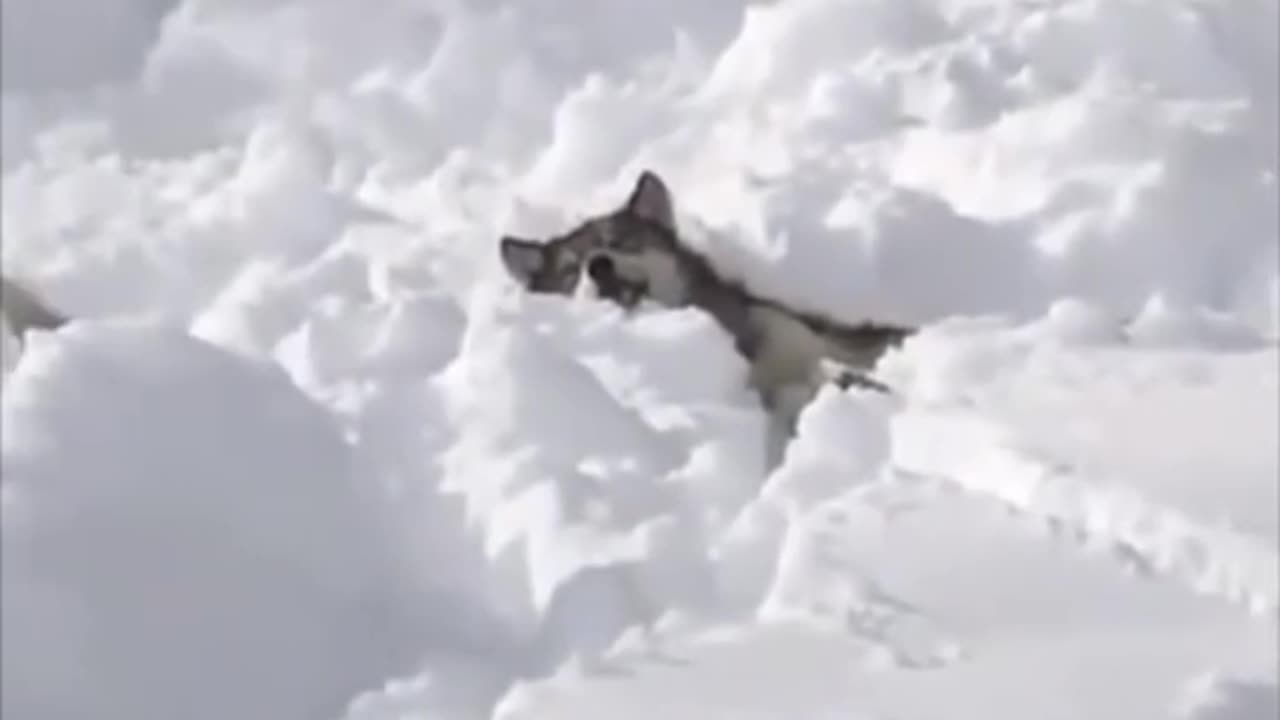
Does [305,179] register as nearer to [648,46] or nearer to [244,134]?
[244,134]

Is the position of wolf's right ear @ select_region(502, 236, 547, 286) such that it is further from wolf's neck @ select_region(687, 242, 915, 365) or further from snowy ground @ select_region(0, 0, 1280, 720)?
wolf's neck @ select_region(687, 242, 915, 365)

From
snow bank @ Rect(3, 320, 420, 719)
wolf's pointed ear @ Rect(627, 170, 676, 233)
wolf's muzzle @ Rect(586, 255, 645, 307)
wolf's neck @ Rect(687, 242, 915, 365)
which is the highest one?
wolf's pointed ear @ Rect(627, 170, 676, 233)

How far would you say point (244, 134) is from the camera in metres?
4.87

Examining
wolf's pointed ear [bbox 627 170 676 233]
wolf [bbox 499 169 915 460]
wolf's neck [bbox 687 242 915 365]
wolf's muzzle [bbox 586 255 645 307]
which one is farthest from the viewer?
wolf's pointed ear [bbox 627 170 676 233]

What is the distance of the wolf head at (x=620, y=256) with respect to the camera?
3771 millimetres

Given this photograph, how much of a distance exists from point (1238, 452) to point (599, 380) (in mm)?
956

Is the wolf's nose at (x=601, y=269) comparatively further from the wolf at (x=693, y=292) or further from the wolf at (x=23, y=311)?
the wolf at (x=23, y=311)

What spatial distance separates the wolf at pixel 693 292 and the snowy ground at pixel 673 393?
65 millimetres

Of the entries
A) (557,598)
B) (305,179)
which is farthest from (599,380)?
(305,179)

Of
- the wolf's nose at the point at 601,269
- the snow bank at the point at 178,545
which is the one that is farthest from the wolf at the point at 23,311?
the wolf's nose at the point at 601,269

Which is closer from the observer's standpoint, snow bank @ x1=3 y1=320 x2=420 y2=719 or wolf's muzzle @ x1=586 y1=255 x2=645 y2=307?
snow bank @ x1=3 y1=320 x2=420 y2=719

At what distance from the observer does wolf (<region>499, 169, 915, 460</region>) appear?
3439mm

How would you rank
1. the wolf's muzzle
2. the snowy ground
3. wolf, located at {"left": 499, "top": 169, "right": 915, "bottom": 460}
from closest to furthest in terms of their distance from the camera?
the snowy ground < wolf, located at {"left": 499, "top": 169, "right": 915, "bottom": 460} < the wolf's muzzle

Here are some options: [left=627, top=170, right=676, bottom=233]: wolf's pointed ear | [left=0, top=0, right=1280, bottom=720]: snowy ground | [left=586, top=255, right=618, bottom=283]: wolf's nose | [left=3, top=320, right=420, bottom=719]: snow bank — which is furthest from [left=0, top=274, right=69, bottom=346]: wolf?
[left=627, top=170, right=676, bottom=233]: wolf's pointed ear
